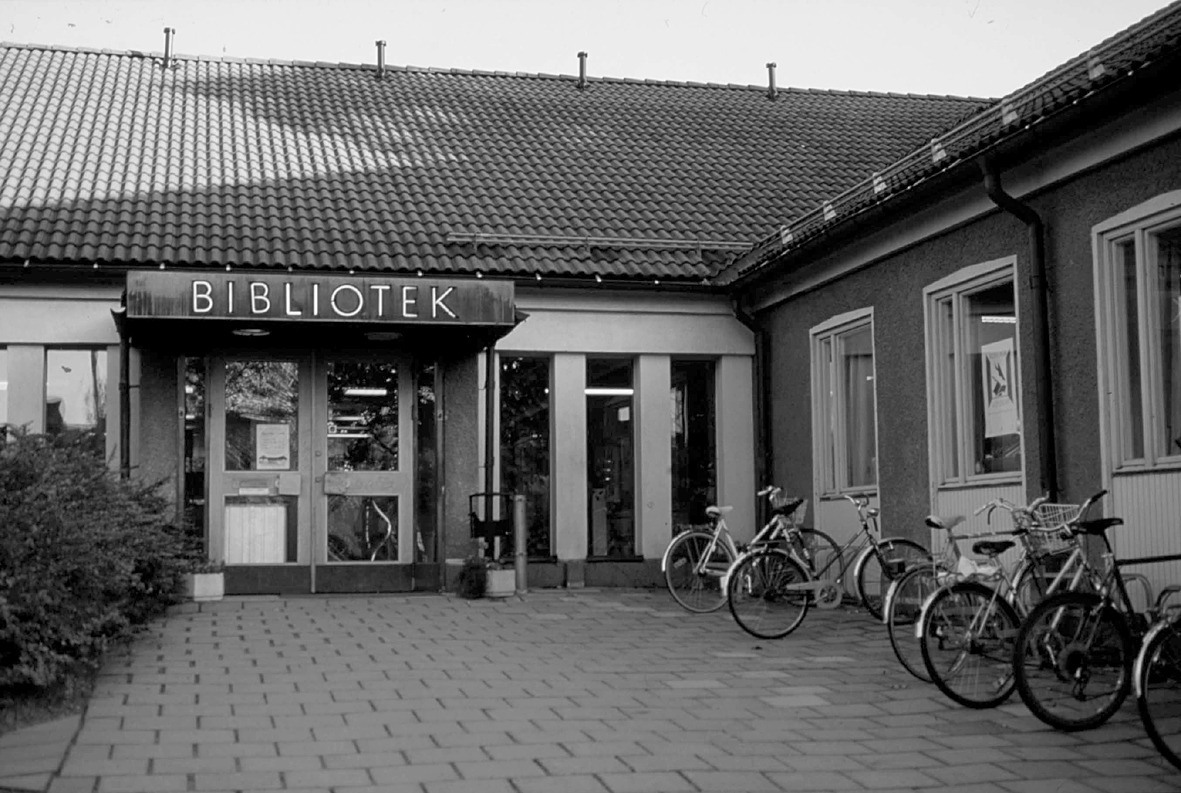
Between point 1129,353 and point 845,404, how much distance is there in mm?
4835

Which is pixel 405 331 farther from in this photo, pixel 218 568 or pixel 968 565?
pixel 968 565

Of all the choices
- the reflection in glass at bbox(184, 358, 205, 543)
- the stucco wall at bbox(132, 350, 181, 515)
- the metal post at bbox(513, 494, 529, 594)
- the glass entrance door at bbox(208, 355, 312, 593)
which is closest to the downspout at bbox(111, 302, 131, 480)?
the stucco wall at bbox(132, 350, 181, 515)

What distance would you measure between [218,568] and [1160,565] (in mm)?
8665

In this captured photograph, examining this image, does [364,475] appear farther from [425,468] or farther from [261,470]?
[261,470]

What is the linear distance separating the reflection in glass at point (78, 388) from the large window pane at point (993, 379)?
8818 millimetres

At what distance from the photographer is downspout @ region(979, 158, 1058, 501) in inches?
402

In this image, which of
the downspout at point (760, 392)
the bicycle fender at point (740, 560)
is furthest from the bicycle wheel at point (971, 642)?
the downspout at point (760, 392)

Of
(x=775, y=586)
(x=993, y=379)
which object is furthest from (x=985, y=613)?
(x=993, y=379)

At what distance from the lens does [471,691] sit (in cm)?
833

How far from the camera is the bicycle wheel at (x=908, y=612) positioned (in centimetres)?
871

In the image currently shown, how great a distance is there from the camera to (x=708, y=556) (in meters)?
12.8

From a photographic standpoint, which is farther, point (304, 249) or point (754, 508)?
point (754, 508)

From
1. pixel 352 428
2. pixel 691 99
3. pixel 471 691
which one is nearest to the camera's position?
pixel 471 691

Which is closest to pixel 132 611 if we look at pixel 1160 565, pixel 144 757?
pixel 144 757
